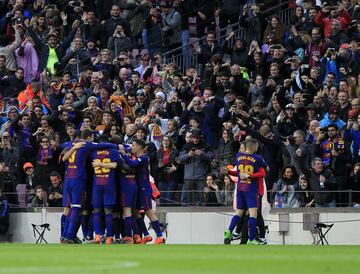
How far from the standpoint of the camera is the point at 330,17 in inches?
1156

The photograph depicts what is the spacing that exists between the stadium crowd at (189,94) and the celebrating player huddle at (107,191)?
122 cm

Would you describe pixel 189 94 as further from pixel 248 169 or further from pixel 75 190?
pixel 75 190

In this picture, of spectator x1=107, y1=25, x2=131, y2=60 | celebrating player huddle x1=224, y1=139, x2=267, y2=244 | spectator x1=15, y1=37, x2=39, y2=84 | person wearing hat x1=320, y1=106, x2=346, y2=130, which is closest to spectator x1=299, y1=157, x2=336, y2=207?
person wearing hat x1=320, y1=106, x2=346, y2=130

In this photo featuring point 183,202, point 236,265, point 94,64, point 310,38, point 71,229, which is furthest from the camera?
point 94,64

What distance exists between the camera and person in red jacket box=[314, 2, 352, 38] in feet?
95.7

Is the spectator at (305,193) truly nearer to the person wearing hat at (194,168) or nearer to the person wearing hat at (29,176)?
the person wearing hat at (194,168)

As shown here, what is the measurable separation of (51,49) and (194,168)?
7864mm

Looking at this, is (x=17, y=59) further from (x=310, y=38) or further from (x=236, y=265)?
(x=236, y=265)

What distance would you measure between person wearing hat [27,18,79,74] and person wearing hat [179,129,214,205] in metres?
7.29

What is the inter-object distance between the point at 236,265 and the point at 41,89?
1829 cm

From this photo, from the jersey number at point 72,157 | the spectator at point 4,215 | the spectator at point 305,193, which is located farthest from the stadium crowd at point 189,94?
the jersey number at point 72,157

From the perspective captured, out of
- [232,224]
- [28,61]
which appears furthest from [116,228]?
[28,61]

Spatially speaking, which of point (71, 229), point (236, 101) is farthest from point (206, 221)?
point (71, 229)

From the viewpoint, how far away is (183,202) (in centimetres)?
2598
